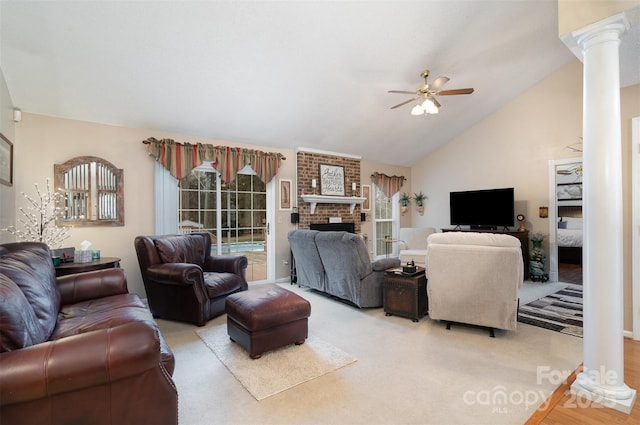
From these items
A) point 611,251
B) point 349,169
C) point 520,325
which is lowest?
point 520,325

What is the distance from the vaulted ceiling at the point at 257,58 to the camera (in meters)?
2.82

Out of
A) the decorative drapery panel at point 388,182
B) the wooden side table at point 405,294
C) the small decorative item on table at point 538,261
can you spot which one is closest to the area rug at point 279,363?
the wooden side table at point 405,294

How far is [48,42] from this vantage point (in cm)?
282

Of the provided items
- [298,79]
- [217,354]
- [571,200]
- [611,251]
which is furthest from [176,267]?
[571,200]

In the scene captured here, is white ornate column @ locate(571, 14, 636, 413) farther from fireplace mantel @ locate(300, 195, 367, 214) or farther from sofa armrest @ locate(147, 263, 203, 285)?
fireplace mantel @ locate(300, 195, 367, 214)

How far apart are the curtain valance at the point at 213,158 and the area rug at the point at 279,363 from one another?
2614 mm

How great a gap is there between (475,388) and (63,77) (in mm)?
4856

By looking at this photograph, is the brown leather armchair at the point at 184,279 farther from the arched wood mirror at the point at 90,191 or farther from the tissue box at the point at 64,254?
the arched wood mirror at the point at 90,191

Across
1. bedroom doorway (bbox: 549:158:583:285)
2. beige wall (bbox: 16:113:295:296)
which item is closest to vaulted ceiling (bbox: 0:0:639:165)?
beige wall (bbox: 16:113:295:296)

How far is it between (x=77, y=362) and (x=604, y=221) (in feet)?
10.1

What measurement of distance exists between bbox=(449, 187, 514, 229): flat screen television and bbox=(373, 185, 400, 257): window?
145 cm

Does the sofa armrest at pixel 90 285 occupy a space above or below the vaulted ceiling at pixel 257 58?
below

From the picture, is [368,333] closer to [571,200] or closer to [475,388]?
[475,388]

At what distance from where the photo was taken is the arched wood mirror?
3.72 meters
